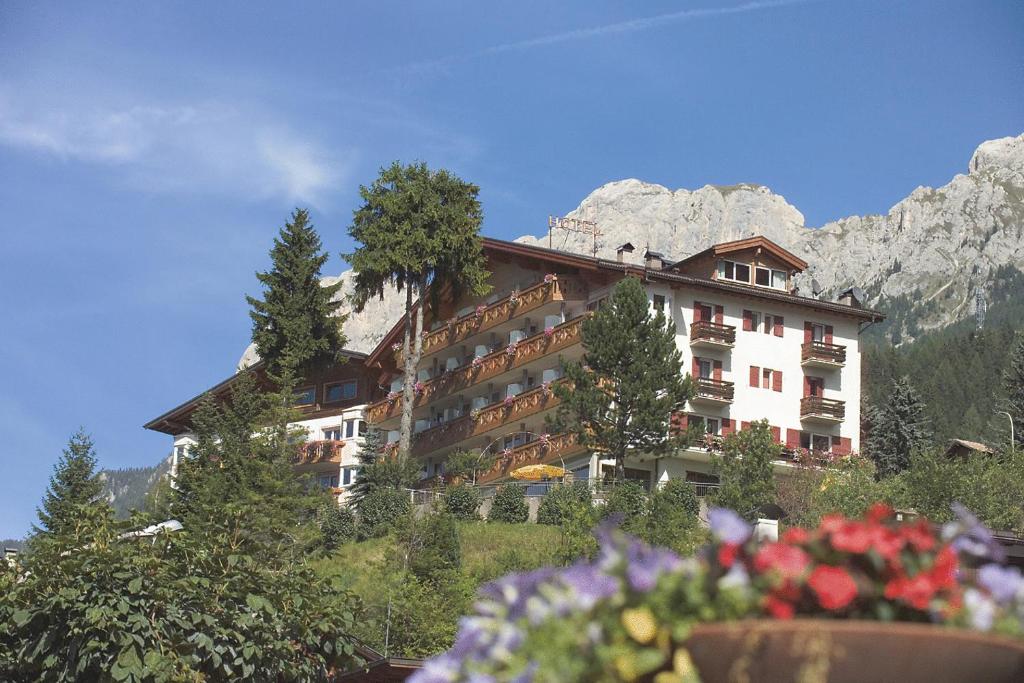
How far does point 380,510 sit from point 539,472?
6.23 m

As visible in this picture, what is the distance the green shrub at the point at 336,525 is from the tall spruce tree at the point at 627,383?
9.60 metres

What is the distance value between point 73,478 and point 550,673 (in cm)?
6430

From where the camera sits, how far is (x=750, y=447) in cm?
→ 5653

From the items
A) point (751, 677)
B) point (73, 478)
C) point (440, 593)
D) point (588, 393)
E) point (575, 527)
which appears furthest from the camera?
point (73, 478)

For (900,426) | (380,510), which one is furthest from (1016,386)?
(380,510)

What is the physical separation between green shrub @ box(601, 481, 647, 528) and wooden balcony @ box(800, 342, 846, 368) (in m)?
16.9

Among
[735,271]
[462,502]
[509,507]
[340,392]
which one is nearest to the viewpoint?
[509,507]

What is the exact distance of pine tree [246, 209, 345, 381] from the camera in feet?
242

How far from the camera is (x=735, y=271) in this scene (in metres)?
68.3

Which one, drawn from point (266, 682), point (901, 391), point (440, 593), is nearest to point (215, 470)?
point (440, 593)

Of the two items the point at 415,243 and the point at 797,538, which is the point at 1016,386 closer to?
the point at 415,243

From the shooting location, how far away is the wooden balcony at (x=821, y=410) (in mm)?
66250

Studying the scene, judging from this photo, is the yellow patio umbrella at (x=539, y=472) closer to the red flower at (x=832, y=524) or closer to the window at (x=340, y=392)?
the window at (x=340, y=392)

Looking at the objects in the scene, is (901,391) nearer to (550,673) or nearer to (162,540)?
(162,540)
